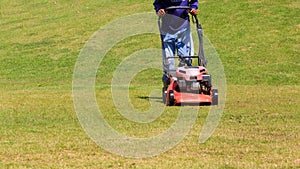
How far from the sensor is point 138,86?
2016cm

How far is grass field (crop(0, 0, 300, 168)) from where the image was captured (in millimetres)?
8008

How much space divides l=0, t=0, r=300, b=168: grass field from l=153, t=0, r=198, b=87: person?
40.8 inches

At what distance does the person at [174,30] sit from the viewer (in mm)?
14391

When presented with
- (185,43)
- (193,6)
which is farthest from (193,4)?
(185,43)

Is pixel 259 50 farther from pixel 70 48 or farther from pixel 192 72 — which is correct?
pixel 192 72

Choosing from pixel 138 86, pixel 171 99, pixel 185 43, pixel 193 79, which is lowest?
pixel 138 86

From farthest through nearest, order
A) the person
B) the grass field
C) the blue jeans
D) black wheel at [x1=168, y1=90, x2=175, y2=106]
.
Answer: the blue jeans < the person < black wheel at [x1=168, y1=90, x2=175, y2=106] < the grass field

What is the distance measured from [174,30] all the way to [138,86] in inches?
226

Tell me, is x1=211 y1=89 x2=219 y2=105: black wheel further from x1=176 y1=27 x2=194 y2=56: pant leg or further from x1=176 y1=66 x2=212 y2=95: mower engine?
x1=176 y1=27 x2=194 y2=56: pant leg

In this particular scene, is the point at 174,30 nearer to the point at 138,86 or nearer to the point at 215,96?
the point at 215,96

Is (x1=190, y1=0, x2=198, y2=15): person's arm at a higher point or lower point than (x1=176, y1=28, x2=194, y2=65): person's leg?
higher

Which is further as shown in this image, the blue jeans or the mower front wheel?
the blue jeans

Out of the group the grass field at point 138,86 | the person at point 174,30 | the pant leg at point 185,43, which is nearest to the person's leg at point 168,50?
the person at point 174,30

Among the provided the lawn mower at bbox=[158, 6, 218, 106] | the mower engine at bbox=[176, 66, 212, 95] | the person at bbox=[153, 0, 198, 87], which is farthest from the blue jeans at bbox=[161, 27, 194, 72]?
the mower engine at bbox=[176, 66, 212, 95]
